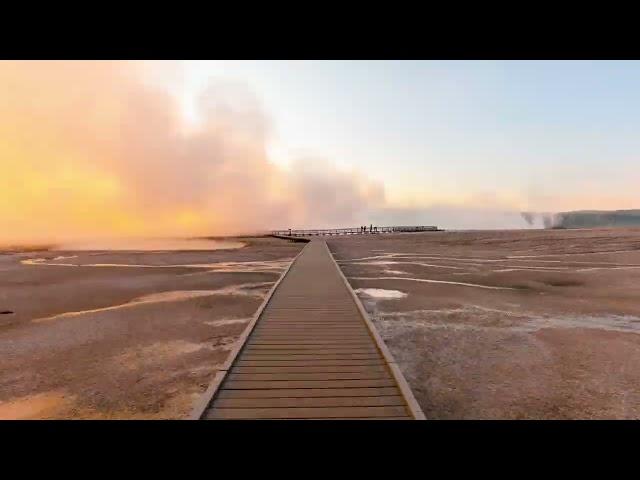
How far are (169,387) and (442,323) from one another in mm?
7869

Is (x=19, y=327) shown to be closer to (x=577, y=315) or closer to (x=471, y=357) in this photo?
(x=471, y=357)

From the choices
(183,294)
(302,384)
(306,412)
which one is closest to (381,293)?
(183,294)

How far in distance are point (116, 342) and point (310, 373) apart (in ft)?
21.8

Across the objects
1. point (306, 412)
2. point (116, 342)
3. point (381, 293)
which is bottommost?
point (116, 342)

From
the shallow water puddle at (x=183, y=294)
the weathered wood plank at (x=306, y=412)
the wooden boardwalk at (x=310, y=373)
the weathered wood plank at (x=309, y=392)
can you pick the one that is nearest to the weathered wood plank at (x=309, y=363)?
the wooden boardwalk at (x=310, y=373)

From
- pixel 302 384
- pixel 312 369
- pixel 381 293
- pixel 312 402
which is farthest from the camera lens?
pixel 381 293

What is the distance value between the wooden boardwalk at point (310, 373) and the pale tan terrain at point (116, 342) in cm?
130

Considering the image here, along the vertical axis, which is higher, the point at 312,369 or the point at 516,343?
the point at 312,369

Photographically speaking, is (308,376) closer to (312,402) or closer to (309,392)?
(309,392)

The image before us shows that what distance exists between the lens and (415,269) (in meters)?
24.2

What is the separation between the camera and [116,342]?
1000 cm

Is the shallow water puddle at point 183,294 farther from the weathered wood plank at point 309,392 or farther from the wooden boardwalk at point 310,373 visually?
the weathered wood plank at point 309,392

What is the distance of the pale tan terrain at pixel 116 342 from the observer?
21.9 feet
